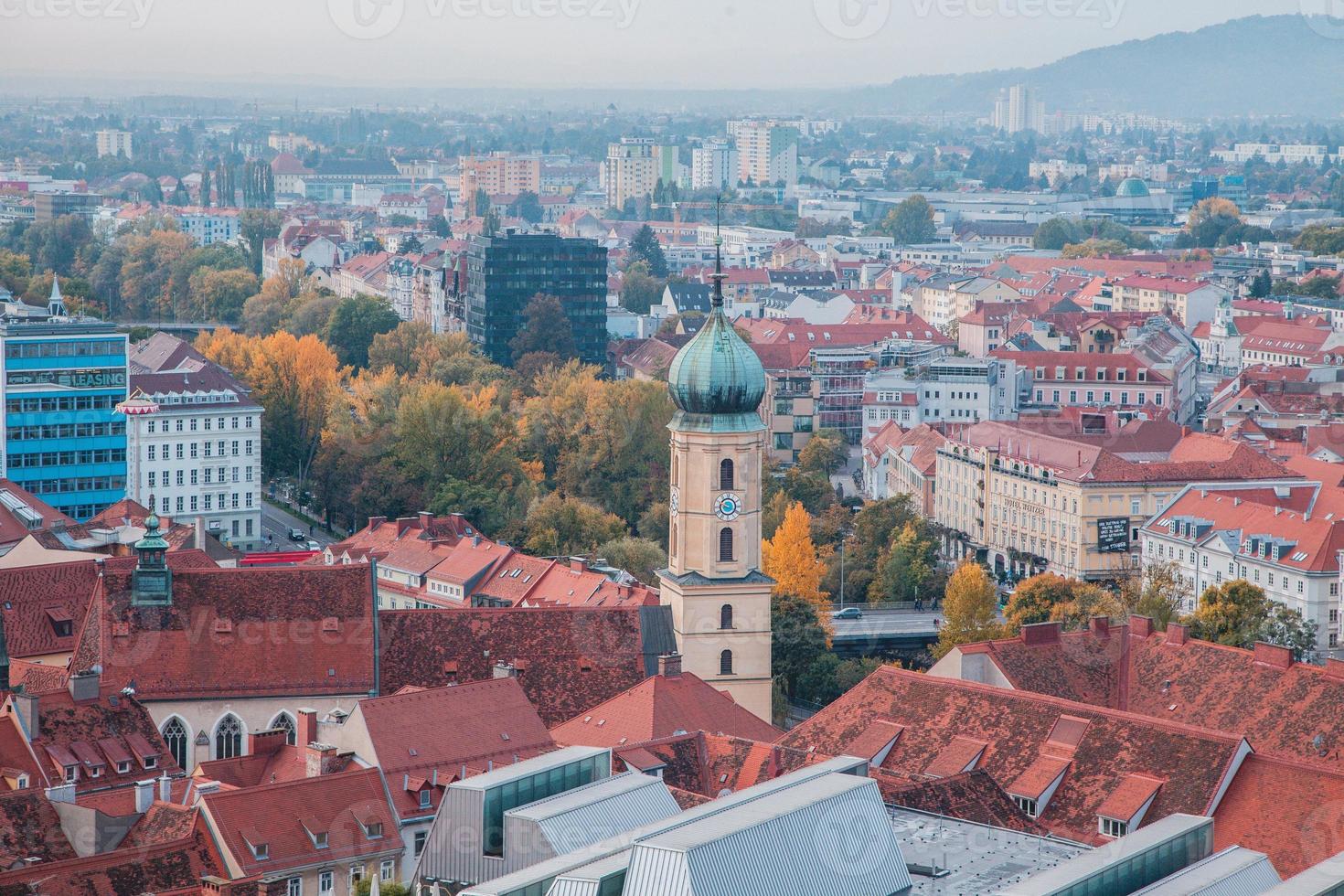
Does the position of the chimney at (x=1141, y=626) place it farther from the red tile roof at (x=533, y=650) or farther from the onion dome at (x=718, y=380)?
the red tile roof at (x=533, y=650)

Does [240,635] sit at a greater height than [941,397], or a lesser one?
greater

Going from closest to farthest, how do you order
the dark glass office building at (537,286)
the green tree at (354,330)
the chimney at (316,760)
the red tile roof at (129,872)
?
the red tile roof at (129,872) → the chimney at (316,760) → the green tree at (354,330) → the dark glass office building at (537,286)

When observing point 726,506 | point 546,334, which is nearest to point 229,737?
point 726,506

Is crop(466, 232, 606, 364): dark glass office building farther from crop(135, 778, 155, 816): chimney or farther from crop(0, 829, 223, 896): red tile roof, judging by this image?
crop(0, 829, 223, 896): red tile roof

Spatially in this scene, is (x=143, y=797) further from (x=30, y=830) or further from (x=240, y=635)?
(x=240, y=635)

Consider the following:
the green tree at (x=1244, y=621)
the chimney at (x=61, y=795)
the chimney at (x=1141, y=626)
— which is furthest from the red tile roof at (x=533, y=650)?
the green tree at (x=1244, y=621)

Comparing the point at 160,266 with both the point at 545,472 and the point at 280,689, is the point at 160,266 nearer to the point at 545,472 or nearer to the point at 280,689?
the point at 545,472
